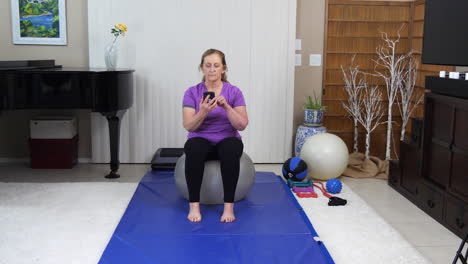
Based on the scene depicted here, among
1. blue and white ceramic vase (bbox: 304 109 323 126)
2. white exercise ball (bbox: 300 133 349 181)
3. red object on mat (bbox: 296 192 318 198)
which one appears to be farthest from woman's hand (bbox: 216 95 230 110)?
blue and white ceramic vase (bbox: 304 109 323 126)

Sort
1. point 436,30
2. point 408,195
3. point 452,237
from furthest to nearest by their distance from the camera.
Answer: point 408,195 → point 436,30 → point 452,237

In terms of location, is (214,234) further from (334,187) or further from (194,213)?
(334,187)

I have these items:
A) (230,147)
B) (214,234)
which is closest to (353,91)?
(230,147)

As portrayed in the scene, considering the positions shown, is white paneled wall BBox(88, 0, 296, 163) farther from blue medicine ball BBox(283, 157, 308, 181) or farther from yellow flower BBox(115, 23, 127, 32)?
blue medicine ball BBox(283, 157, 308, 181)

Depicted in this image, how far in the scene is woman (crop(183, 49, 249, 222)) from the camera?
324 centimetres

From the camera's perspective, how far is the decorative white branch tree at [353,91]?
A: 5050mm

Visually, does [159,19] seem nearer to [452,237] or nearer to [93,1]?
[93,1]

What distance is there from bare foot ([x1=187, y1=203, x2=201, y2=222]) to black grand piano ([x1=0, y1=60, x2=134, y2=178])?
52.0 inches

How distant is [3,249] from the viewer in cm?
285

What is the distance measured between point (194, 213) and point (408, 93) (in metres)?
2.68

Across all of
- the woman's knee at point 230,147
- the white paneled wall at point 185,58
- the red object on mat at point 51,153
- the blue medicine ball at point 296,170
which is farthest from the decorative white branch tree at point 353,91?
the red object on mat at point 51,153

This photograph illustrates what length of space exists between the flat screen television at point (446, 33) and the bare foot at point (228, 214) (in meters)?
1.77

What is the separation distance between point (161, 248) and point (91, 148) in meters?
2.61

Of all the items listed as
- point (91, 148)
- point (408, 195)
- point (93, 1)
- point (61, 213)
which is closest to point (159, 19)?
point (93, 1)
